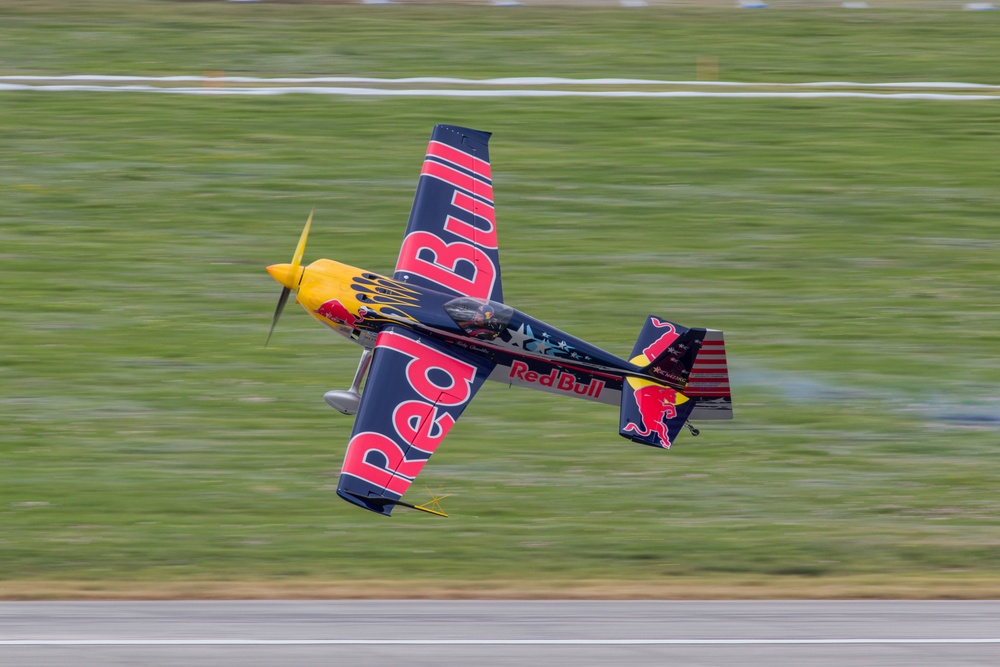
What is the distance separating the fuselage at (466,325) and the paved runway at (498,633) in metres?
3.66

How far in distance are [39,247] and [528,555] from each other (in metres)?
11.8

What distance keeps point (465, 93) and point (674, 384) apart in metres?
14.2

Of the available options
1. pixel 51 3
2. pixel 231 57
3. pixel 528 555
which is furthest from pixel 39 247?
pixel 51 3

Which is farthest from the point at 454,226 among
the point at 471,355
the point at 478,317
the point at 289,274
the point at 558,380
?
the point at 558,380

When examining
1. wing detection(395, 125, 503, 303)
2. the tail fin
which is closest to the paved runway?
the tail fin

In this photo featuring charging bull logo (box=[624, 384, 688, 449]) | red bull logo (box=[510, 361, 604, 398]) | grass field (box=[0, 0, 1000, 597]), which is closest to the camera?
grass field (box=[0, 0, 1000, 597])

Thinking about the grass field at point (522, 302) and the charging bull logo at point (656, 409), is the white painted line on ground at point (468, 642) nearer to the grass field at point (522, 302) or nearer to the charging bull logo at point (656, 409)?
the grass field at point (522, 302)

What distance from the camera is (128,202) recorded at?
22.8 meters

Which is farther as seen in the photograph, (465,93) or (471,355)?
(465,93)

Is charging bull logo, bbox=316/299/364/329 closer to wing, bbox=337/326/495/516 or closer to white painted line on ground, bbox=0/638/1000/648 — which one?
wing, bbox=337/326/495/516

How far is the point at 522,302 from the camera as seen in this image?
785 inches

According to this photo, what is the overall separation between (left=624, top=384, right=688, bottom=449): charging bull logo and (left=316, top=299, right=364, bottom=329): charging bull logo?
3751 millimetres

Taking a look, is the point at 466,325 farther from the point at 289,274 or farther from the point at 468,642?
the point at 468,642

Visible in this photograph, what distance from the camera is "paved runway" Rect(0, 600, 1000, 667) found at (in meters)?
11.8
